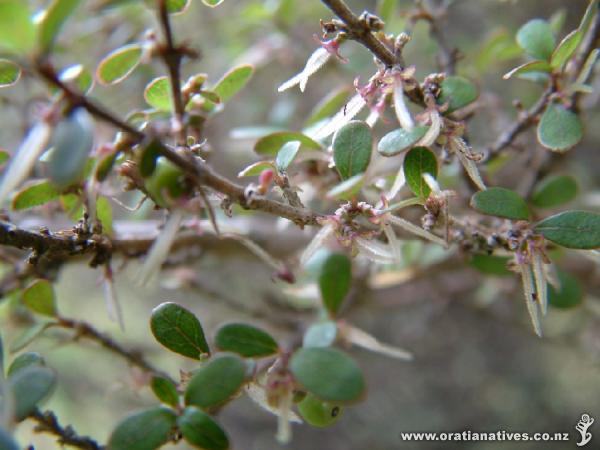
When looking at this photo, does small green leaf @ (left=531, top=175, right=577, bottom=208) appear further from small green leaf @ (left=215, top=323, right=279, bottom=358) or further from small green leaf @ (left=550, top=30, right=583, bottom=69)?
small green leaf @ (left=215, top=323, right=279, bottom=358)

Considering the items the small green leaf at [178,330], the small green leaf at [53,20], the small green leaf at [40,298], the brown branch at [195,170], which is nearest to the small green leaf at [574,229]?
the brown branch at [195,170]

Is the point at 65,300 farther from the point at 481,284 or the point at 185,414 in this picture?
the point at 185,414

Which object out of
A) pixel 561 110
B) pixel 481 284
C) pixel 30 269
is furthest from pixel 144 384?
pixel 481 284

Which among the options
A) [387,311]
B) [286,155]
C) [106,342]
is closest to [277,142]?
[286,155]

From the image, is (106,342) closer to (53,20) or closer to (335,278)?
(335,278)

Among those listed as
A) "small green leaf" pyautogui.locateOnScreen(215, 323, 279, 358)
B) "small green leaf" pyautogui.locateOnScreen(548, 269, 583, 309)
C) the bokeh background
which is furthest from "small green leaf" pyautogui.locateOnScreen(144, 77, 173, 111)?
"small green leaf" pyautogui.locateOnScreen(548, 269, 583, 309)
